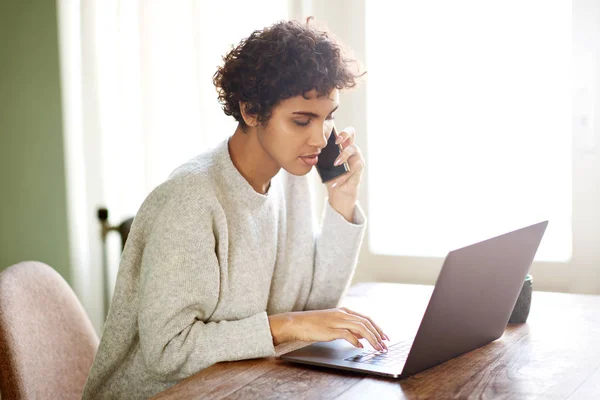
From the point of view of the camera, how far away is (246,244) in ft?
4.72

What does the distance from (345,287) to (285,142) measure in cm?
40

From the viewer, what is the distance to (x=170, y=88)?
241 centimetres

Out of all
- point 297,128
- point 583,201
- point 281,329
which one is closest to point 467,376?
point 281,329

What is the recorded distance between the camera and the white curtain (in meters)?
2.27

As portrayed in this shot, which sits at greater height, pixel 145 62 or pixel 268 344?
pixel 145 62

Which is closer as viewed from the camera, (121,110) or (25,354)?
(25,354)

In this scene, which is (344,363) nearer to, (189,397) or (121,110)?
(189,397)

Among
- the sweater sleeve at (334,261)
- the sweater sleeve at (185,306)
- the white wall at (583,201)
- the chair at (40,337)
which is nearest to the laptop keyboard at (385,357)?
the sweater sleeve at (185,306)

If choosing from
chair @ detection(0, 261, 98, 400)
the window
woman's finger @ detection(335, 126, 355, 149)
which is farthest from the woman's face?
the window

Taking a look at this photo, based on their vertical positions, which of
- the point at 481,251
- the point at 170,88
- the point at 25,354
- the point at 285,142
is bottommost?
the point at 25,354

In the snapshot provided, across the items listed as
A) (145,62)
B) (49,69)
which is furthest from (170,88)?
(49,69)

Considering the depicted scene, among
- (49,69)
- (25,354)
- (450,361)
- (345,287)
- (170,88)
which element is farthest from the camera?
(170,88)

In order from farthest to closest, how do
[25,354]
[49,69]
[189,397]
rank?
[49,69] < [25,354] < [189,397]

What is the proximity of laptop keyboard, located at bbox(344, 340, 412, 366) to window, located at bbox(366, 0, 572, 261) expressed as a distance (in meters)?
1.11
